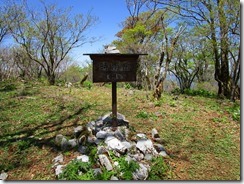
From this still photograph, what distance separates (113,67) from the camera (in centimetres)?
357

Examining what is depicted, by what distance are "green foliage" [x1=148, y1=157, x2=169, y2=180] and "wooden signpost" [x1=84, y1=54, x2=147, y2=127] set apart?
1.29 meters

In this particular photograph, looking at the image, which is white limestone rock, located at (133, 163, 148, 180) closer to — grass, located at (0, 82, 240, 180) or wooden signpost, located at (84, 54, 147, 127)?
grass, located at (0, 82, 240, 180)

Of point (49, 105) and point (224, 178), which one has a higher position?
point (49, 105)

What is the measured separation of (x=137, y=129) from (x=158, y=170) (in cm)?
126

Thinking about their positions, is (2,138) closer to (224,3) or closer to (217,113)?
(217,113)

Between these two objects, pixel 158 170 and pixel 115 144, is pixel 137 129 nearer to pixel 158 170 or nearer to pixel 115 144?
pixel 115 144

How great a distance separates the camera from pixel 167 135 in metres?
4.06

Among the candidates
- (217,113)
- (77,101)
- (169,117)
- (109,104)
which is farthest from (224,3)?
(77,101)

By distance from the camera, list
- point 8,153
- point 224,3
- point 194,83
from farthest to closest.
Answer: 1. point 194,83
2. point 224,3
3. point 8,153

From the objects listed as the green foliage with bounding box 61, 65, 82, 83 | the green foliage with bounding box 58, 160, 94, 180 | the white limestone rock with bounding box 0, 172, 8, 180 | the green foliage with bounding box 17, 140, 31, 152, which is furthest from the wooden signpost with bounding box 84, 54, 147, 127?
the green foliage with bounding box 61, 65, 82, 83

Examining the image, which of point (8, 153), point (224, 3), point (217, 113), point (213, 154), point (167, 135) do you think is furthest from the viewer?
point (224, 3)

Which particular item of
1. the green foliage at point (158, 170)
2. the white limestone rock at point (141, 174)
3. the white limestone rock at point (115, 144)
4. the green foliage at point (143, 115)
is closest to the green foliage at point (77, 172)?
the white limestone rock at point (115, 144)

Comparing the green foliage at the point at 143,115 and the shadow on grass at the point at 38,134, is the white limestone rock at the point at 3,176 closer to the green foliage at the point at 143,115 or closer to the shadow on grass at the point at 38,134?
the shadow on grass at the point at 38,134

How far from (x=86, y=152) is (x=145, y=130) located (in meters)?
1.23
